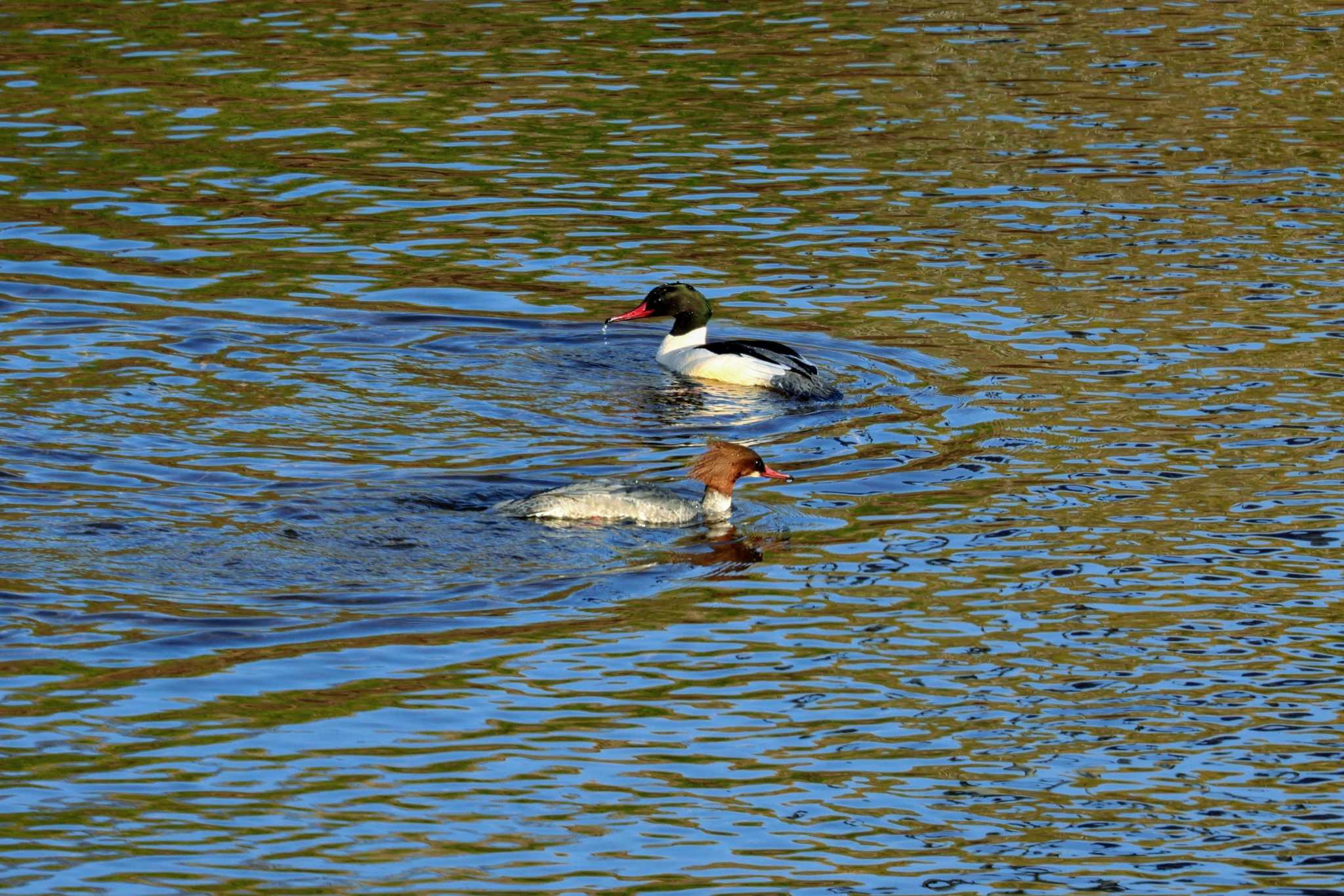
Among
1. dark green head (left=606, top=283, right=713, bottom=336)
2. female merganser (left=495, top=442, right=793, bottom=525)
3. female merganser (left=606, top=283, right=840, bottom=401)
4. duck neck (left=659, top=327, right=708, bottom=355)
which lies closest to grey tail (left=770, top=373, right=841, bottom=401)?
female merganser (left=606, top=283, right=840, bottom=401)

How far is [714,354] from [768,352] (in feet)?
1.95

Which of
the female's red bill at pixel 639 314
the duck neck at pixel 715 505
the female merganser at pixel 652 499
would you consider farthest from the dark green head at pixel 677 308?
the duck neck at pixel 715 505

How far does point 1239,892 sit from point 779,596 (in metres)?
3.93

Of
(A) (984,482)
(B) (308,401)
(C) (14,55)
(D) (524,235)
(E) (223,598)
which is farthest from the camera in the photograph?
(C) (14,55)

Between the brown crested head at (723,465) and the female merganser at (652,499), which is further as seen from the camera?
the brown crested head at (723,465)

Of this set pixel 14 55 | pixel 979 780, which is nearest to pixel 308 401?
pixel 979 780

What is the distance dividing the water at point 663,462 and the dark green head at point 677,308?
2.14 feet

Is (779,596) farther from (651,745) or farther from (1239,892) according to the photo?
(1239,892)

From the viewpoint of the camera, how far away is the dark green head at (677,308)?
17641 millimetres

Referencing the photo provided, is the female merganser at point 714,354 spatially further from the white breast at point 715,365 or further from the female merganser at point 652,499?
the female merganser at point 652,499

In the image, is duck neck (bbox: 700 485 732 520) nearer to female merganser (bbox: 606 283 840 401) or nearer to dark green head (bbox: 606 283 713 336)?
female merganser (bbox: 606 283 840 401)

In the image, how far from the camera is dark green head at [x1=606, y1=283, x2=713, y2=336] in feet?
57.9

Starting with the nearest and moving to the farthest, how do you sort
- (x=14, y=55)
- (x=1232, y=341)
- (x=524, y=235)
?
(x=1232, y=341) < (x=524, y=235) < (x=14, y=55)

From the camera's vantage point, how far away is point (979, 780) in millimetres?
9430
